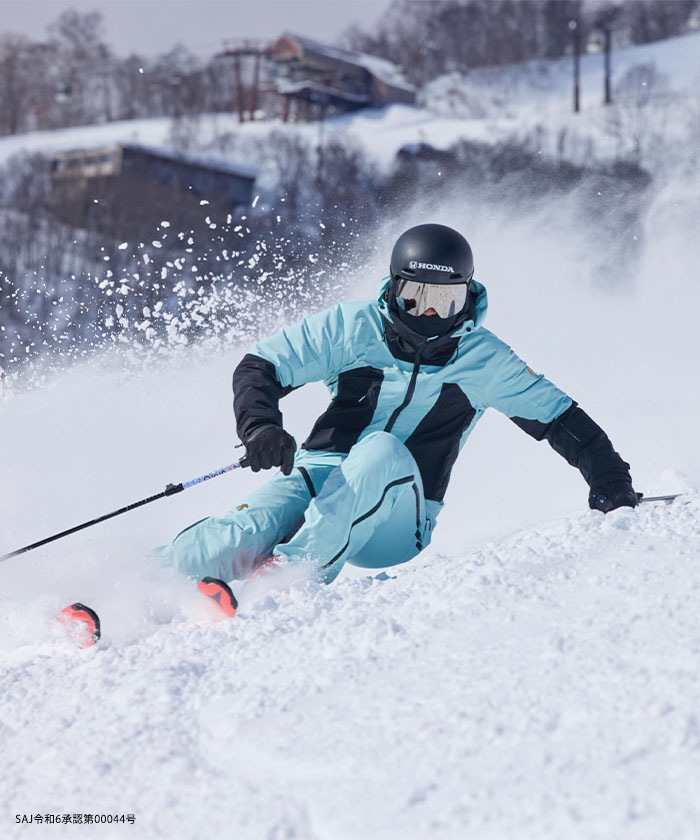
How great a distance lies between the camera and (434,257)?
312cm

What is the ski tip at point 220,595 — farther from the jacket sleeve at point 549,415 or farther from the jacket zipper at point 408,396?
the jacket sleeve at point 549,415

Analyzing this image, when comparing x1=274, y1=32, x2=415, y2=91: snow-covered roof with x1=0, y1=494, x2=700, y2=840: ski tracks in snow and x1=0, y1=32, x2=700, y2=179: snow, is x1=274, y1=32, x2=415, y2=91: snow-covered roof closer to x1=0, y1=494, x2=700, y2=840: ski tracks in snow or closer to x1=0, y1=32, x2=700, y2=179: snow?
x1=0, y1=32, x2=700, y2=179: snow

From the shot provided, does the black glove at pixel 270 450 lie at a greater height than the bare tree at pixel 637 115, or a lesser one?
lesser

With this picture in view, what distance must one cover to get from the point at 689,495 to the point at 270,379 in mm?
1403

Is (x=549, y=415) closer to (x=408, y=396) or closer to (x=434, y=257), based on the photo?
(x=408, y=396)

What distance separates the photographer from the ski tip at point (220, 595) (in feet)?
8.00

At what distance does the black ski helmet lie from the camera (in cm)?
312

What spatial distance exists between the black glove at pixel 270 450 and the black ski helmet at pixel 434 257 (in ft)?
2.37

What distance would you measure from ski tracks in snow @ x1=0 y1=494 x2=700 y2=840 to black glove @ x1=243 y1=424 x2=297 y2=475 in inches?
18.8

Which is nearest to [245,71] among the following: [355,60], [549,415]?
[355,60]

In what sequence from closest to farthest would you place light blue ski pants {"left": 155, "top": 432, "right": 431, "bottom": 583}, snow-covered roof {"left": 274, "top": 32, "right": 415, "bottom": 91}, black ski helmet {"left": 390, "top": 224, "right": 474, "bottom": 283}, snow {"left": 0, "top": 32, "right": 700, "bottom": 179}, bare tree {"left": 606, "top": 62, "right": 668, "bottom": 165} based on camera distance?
light blue ski pants {"left": 155, "top": 432, "right": 431, "bottom": 583}, black ski helmet {"left": 390, "top": 224, "right": 474, "bottom": 283}, bare tree {"left": 606, "top": 62, "right": 668, "bottom": 165}, snow {"left": 0, "top": 32, "right": 700, "bottom": 179}, snow-covered roof {"left": 274, "top": 32, "right": 415, "bottom": 91}

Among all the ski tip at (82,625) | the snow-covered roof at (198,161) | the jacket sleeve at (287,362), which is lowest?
the ski tip at (82,625)

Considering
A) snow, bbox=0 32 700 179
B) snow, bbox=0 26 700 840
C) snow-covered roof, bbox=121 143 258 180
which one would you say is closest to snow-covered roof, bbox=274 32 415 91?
snow, bbox=0 32 700 179

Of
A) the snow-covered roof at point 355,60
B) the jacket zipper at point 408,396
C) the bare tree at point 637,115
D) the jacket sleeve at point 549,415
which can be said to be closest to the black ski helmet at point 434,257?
the jacket zipper at point 408,396
